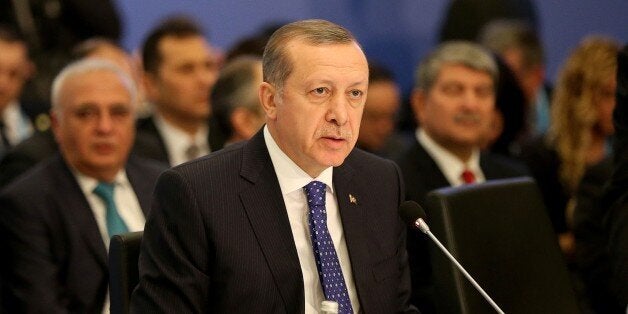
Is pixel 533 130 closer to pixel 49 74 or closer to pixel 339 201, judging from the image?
pixel 49 74

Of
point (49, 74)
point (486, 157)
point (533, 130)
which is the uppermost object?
point (49, 74)

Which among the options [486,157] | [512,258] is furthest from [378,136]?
[512,258]

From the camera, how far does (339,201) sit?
2.89 m

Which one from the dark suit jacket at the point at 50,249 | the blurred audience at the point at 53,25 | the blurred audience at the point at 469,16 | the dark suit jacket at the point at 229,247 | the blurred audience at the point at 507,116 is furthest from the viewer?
the blurred audience at the point at 469,16

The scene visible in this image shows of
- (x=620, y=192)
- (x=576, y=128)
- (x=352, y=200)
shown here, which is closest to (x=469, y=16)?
(x=576, y=128)

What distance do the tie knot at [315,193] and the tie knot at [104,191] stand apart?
1.46 meters

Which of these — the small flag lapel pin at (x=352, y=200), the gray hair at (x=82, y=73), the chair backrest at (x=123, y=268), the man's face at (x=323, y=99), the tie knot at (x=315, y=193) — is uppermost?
the man's face at (x=323, y=99)

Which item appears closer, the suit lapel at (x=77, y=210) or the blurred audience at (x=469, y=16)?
the suit lapel at (x=77, y=210)

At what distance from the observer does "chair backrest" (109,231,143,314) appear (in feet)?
9.56

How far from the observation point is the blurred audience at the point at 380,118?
595cm

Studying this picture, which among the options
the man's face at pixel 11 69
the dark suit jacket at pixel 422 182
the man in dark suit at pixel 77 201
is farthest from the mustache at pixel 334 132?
the man's face at pixel 11 69

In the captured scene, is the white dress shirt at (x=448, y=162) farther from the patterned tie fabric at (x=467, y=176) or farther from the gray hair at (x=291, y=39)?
the gray hair at (x=291, y=39)

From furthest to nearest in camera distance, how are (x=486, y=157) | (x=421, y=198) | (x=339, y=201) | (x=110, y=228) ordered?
(x=486, y=157)
(x=421, y=198)
(x=110, y=228)
(x=339, y=201)

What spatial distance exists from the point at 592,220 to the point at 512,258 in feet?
3.97
